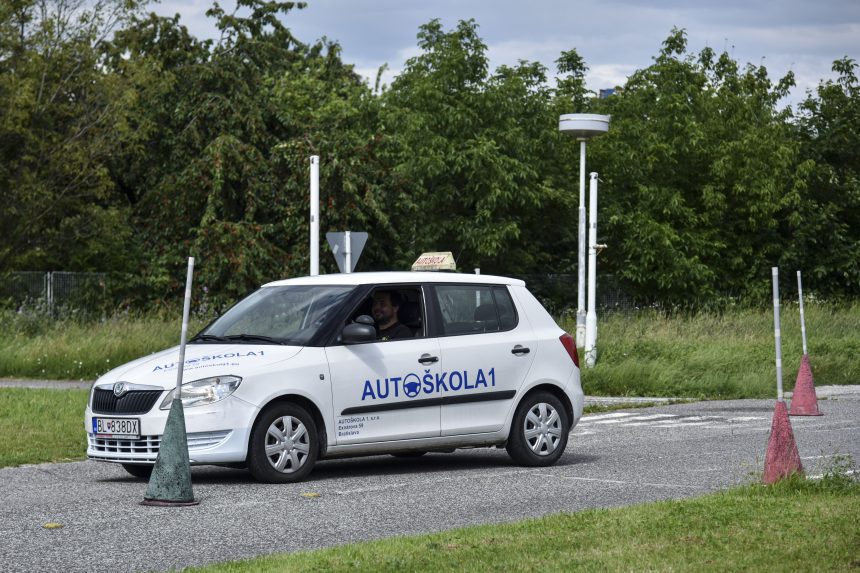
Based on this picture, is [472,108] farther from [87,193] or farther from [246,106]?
[87,193]

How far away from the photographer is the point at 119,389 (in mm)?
11352

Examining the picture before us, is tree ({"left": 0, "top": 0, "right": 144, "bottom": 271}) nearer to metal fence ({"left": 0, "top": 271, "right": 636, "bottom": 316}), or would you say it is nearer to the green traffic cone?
metal fence ({"left": 0, "top": 271, "right": 636, "bottom": 316})

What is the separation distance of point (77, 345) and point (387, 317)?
15.1 m

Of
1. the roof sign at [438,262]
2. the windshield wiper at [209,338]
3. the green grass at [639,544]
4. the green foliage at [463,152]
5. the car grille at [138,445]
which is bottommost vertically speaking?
the green grass at [639,544]

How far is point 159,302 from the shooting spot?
39.8 meters

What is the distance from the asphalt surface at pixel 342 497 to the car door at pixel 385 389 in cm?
40

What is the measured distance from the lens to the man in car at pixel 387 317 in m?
12.3

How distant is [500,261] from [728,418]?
2556 centimetres

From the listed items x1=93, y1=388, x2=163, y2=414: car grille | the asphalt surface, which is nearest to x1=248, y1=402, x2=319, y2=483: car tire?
the asphalt surface

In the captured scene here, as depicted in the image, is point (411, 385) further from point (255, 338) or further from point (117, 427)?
point (117, 427)

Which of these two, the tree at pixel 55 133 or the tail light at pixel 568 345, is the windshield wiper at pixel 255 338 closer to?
the tail light at pixel 568 345

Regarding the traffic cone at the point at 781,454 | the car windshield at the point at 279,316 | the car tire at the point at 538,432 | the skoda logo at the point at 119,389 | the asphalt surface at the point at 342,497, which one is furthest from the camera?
the car tire at the point at 538,432

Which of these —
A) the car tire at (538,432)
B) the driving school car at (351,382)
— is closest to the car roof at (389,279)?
the driving school car at (351,382)

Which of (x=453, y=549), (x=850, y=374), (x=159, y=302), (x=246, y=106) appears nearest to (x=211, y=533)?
(x=453, y=549)
